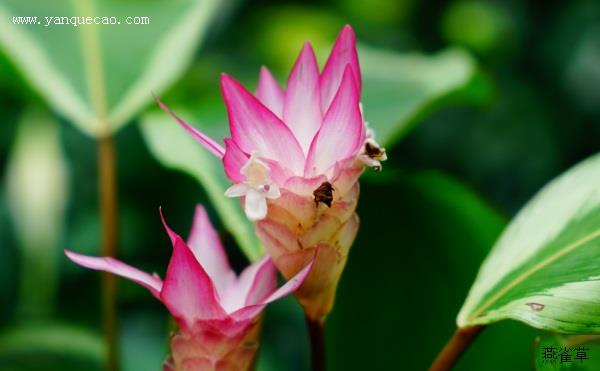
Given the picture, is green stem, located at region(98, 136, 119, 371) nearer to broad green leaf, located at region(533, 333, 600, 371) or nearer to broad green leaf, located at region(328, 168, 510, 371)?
broad green leaf, located at region(328, 168, 510, 371)

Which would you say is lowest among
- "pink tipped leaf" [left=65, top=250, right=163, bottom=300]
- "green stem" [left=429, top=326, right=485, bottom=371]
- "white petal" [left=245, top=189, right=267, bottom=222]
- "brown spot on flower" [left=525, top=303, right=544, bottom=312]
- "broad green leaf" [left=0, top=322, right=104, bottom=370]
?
"broad green leaf" [left=0, top=322, right=104, bottom=370]

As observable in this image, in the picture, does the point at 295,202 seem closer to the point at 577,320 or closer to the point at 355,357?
the point at 577,320

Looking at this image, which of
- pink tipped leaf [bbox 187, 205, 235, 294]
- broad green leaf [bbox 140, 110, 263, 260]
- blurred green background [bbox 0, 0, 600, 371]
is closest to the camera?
pink tipped leaf [bbox 187, 205, 235, 294]

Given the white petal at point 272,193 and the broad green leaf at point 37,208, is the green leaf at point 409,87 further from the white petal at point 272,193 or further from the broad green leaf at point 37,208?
the broad green leaf at point 37,208

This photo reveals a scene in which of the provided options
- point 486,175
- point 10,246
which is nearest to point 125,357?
point 10,246

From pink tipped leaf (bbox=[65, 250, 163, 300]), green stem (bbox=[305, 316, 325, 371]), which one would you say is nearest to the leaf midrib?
green stem (bbox=[305, 316, 325, 371])
